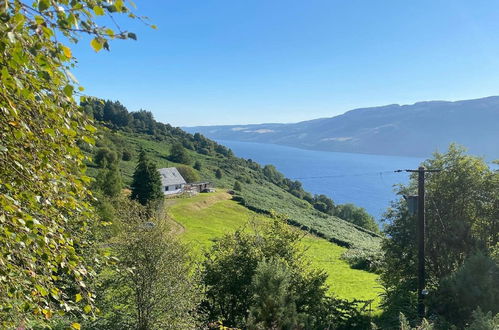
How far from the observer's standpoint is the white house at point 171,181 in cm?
7909

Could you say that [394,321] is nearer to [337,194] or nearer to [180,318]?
[180,318]

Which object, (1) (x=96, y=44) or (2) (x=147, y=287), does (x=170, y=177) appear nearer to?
(2) (x=147, y=287)

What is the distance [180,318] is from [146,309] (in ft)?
4.69

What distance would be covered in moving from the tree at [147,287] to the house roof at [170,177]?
65948 mm

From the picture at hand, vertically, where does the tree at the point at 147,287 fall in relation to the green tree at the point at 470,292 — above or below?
above

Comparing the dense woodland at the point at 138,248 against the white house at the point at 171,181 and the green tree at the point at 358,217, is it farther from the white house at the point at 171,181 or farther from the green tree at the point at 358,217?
the green tree at the point at 358,217

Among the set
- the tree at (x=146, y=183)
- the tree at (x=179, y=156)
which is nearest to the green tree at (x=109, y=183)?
the tree at (x=146, y=183)

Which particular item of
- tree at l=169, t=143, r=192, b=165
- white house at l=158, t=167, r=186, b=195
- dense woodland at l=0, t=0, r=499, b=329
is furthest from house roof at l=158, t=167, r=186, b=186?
dense woodland at l=0, t=0, r=499, b=329

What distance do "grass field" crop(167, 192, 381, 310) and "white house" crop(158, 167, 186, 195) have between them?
766cm

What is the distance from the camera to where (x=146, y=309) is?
43.0 feet

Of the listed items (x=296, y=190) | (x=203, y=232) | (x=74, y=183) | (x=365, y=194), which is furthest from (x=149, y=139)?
(x=74, y=183)

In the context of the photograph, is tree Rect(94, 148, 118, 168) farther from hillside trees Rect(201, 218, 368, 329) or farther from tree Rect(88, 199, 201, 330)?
tree Rect(88, 199, 201, 330)

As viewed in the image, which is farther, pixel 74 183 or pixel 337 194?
pixel 337 194

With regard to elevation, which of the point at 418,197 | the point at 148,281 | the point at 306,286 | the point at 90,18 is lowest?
the point at 306,286
